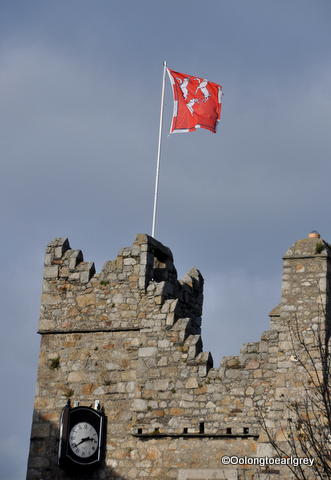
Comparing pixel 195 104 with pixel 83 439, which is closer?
pixel 83 439

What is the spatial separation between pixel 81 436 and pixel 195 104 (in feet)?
23.6

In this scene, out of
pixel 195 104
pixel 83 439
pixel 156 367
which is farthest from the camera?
pixel 195 104

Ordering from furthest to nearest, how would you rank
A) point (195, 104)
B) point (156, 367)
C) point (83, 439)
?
point (195, 104) < point (83, 439) < point (156, 367)

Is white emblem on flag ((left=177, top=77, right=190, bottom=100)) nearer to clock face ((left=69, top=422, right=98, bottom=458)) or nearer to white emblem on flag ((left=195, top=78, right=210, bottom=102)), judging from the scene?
white emblem on flag ((left=195, top=78, right=210, bottom=102))

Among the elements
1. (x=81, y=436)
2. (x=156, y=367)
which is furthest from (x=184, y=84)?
(x=81, y=436)

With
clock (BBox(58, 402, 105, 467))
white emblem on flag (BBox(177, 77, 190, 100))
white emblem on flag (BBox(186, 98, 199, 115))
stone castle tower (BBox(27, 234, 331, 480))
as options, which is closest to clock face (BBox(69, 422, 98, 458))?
clock (BBox(58, 402, 105, 467))

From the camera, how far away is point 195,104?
99.4 ft

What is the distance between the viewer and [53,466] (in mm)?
28203

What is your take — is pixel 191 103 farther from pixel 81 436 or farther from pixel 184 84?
pixel 81 436

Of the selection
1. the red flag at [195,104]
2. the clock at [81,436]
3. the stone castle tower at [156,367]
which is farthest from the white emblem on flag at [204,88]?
the clock at [81,436]

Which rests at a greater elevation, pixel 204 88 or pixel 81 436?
pixel 204 88

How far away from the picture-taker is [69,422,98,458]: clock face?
27745mm

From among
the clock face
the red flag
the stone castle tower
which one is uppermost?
the red flag

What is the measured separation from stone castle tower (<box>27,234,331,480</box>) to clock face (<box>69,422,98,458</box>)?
0.28 m
